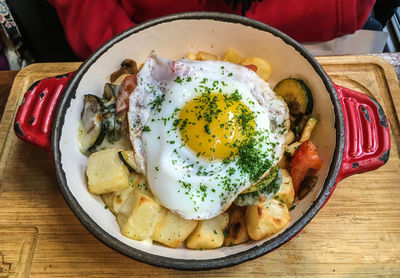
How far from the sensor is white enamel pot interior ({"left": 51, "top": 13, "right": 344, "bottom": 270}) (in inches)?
49.9

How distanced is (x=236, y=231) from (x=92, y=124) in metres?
0.74

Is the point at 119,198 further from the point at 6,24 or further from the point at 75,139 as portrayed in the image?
the point at 6,24

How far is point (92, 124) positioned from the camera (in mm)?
1582

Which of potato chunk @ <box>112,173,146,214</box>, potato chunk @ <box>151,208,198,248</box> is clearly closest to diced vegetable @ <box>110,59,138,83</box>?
potato chunk @ <box>112,173,146,214</box>

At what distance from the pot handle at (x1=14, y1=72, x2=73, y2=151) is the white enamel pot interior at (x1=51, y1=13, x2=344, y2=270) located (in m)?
0.08

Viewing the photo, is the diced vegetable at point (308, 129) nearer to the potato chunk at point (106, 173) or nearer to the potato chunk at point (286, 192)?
the potato chunk at point (286, 192)

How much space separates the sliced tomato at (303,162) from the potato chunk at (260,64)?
41 centimetres

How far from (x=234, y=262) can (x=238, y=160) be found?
40 centimetres

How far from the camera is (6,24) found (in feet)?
7.80

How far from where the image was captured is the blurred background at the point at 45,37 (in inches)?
92.6

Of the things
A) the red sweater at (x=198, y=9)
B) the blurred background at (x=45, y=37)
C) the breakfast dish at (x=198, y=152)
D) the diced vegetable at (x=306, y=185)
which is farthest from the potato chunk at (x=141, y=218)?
the blurred background at (x=45, y=37)

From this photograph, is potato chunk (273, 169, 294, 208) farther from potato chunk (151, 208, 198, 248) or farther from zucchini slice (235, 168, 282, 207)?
potato chunk (151, 208, 198, 248)

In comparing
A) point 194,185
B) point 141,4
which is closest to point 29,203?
point 194,185

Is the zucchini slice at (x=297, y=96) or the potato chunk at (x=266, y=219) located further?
the zucchini slice at (x=297, y=96)
